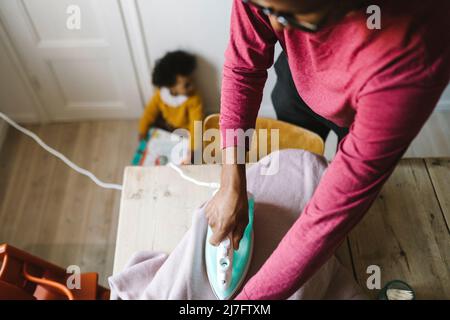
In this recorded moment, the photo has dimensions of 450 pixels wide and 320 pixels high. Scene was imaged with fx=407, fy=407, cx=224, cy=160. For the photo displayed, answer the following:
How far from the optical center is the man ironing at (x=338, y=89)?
557mm

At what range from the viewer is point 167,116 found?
1980 mm

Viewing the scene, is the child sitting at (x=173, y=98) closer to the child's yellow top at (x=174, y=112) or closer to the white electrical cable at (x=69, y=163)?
the child's yellow top at (x=174, y=112)

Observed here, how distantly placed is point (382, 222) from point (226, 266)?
1.47 ft

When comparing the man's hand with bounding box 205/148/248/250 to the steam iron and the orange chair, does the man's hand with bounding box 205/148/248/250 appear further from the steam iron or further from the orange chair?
the orange chair

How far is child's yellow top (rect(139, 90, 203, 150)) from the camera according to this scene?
1.93m

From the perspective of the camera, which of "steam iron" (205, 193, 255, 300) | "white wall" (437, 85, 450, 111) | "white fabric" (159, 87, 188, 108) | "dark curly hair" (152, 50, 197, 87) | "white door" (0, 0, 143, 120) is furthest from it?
"white wall" (437, 85, 450, 111)

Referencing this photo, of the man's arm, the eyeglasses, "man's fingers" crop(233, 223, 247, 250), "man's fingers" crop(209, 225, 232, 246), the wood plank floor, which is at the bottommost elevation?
the wood plank floor

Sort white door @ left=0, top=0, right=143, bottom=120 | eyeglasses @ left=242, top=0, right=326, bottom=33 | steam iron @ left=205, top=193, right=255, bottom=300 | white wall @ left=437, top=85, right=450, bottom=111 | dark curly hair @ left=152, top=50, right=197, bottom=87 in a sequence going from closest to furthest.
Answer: eyeglasses @ left=242, top=0, right=326, bottom=33 < steam iron @ left=205, top=193, right=255, bottom=300 < white door @ left=0, top=0, right=143, bottom=120 < dark curly hair @ left=152, top=50, right=197, bottom=87 < white wall @ left=437, top=85, right=450, bottom=111

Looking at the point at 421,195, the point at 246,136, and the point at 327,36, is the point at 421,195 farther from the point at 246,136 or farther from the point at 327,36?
the point at 327,36

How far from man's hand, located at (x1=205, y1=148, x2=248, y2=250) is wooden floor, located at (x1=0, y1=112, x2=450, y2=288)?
3.20ft

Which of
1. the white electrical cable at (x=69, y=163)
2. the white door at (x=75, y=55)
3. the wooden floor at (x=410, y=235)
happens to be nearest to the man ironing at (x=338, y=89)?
the wooden floor at (x=410, y=235)

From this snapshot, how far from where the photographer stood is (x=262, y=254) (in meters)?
0.95

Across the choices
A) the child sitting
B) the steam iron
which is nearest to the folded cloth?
the steam iron
